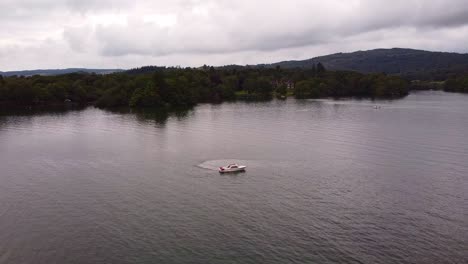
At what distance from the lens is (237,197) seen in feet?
196

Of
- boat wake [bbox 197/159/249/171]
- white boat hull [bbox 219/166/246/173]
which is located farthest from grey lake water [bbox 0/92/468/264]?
white boat hull [bbox 219/166/246/173]

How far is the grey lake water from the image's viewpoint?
43.8 metres

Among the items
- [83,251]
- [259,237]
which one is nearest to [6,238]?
[83,251]

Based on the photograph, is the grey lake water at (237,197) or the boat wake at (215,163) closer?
the grey lake water at (237,197)

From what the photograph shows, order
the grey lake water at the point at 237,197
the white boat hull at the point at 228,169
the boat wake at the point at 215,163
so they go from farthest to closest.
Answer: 1. the boat wake at the point at 215,163
2. the white boat hull at the point at 228,169
3. the grey lake water at the point at 237,197

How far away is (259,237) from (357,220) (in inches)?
503

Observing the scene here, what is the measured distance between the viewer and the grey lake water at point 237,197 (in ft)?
144

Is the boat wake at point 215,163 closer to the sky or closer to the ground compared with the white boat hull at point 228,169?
closer to the ground

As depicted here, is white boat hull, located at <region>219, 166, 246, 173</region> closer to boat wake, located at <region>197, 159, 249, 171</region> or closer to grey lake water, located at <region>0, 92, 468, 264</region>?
grey lake water, located at <region>0, 92, 468, 264</region>

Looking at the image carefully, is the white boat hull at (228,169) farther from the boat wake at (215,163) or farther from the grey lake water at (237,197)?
the boat wake at (215,163)

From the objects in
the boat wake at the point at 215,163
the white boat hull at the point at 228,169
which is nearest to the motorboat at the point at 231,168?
the white boat hull at the point at 228,169

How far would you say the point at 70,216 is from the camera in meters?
53.6

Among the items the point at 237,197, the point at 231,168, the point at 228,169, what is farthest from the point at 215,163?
the point at 237,197

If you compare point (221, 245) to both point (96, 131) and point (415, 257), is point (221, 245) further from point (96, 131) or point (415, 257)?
point (96, 131)
